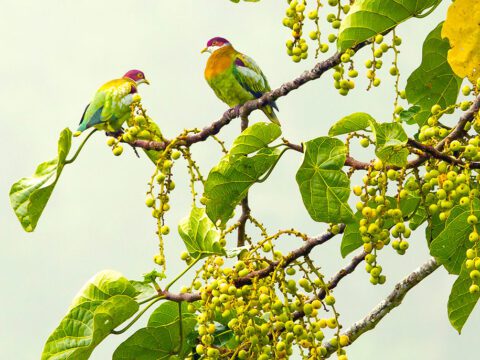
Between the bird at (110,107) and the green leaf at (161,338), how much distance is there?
91 cm

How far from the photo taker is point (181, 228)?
2379 mm

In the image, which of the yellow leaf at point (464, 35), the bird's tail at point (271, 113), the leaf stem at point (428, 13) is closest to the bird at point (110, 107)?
the bird's tail at point (271, 113)

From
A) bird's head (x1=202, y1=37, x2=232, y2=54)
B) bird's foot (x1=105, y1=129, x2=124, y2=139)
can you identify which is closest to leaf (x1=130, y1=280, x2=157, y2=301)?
bird's foot (x1=105, y1=129, x2=124, y2=139)

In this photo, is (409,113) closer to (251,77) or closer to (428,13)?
(428,13)

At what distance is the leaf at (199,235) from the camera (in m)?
2.29

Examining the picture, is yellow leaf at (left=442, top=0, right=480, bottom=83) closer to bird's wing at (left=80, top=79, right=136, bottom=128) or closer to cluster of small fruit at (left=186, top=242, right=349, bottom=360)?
cluster of small fruit at (left=186, top=242, right=349, bottom=360)

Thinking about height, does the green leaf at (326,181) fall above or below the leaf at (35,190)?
below

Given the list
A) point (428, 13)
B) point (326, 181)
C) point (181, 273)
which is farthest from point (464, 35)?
point (181, 273)

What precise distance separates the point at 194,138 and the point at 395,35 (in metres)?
0.62

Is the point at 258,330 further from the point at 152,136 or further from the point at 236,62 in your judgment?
the point at 236,62

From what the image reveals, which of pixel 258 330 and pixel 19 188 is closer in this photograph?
pixel 258 330

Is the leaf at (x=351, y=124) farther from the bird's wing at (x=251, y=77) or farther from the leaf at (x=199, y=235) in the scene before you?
the bird's wing at (x=251, y=77)

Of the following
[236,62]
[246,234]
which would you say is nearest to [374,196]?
[246,234]

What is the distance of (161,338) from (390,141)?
0.88m
